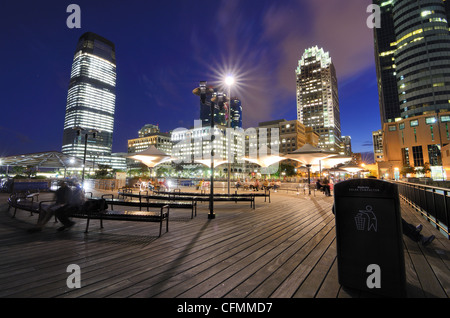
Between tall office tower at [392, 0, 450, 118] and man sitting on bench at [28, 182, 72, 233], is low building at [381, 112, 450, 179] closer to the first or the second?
tall office tower at [392, 0, 450, 118]

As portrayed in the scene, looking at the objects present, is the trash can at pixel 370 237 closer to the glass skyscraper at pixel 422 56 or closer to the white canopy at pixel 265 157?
the white canopy at pixel 265 157

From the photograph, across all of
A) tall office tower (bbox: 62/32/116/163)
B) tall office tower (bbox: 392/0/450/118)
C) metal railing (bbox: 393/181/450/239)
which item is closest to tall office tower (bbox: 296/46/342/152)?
tall office tower (bbox: 392/0/450/118)

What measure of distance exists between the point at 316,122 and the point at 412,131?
93.1 metres

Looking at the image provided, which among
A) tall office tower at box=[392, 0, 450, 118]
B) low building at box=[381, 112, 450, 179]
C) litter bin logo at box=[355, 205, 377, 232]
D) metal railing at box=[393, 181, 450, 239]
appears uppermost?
tall office tower at box=[392, 0, 450, 118]

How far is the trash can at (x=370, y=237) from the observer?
2.17 m

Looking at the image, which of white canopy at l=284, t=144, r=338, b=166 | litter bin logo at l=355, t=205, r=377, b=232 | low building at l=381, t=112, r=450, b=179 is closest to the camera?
litter bin logo at l=355, t=205, r=377, b=232

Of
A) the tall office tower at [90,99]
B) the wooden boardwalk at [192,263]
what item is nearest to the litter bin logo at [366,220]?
the wooden boardwalk at [192,263]

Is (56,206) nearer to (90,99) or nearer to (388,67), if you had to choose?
(388,67)

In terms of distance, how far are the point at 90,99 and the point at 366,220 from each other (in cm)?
16257

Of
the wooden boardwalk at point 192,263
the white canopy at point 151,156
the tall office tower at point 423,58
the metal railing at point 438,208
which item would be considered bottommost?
the wooden boardwalk at point 192,263

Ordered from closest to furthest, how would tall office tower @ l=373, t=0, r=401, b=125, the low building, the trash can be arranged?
the trash can < the low building < tall office tower @ l=373, t=0, r=401, b=125

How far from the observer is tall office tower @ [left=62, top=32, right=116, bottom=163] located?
125 meters

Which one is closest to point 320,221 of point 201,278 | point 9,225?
point 201,278

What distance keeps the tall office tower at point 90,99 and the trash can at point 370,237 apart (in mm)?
140147
